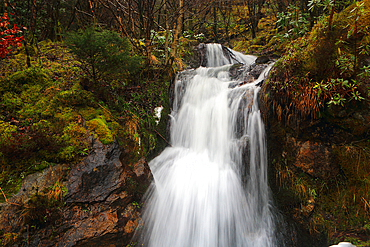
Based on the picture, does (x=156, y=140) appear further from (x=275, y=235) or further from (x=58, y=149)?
(x=275, y=235)

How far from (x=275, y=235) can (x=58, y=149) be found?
488 centimetres

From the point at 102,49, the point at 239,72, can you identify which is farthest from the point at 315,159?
the point at 102,49

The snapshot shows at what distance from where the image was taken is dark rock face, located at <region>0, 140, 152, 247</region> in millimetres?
2672

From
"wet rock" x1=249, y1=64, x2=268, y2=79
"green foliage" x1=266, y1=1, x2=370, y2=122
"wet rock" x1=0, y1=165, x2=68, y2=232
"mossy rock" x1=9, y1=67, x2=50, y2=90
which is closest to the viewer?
"wet rock" x1=0, y1=165, x2=68, y2=232

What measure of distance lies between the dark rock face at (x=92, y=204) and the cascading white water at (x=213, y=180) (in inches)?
22.6

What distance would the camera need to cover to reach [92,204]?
10.4ft

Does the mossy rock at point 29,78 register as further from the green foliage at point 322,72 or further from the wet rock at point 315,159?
the wet rock at point 315,159

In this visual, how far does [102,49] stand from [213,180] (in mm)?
4086

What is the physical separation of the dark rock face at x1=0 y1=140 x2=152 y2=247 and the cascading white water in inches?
22.6

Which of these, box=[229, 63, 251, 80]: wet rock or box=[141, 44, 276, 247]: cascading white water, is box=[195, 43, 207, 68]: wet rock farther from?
box=[141, 44, 276, 247]: cascading white water

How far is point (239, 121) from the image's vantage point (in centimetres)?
532

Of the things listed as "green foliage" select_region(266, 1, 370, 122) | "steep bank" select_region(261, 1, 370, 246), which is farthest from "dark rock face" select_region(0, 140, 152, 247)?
"green foliage" select_region(266, 1, 370, 122)

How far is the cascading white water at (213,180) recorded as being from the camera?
404 cm

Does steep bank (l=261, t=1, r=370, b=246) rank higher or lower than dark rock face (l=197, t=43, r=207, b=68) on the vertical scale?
Answer: lower
